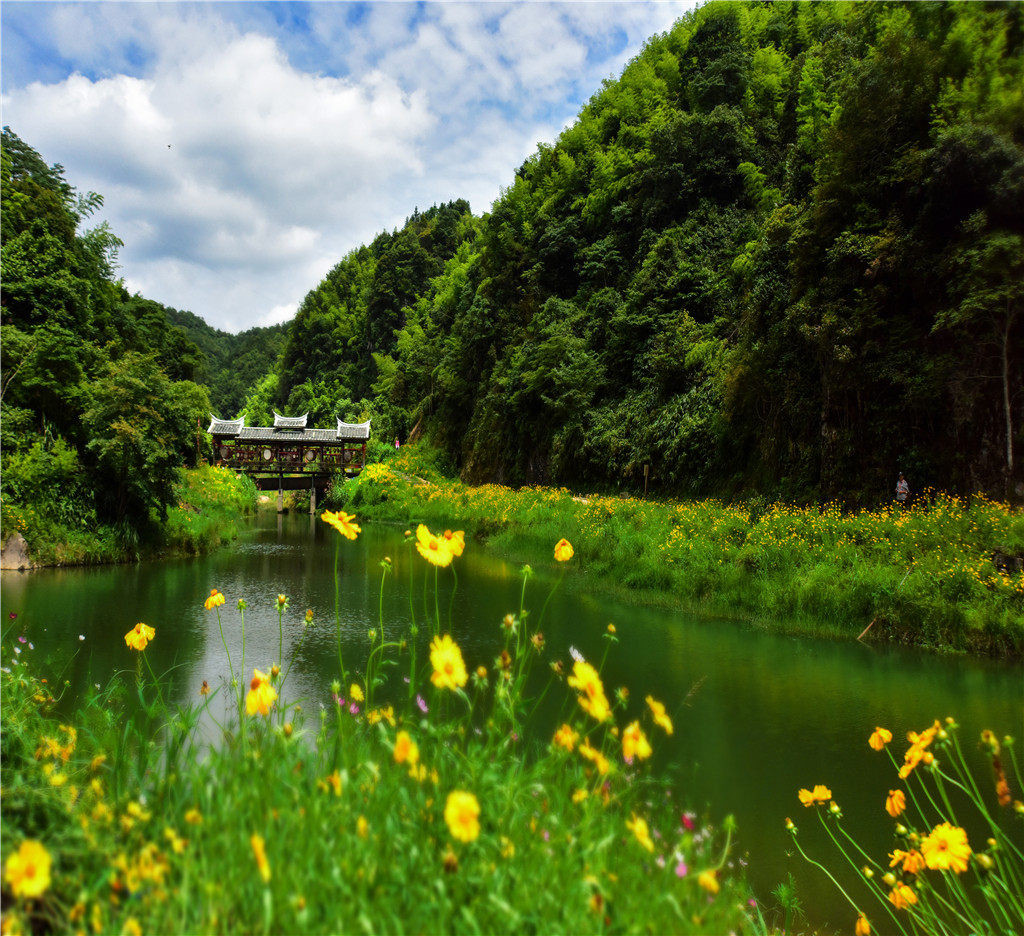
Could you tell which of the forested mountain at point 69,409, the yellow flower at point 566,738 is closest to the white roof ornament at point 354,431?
the forested mountain at point 69,409

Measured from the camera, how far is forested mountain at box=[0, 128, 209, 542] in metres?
11.7

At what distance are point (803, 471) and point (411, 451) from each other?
23.2 meters

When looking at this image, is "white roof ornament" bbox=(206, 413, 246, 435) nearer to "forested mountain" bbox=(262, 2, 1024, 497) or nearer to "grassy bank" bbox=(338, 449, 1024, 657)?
"forested mountain" bbox=(262, 2, 1024, 497)

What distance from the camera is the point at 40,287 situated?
45.7 feet

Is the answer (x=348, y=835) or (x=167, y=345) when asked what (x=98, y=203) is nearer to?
(x=167, y=345)

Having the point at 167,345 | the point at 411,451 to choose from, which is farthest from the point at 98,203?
the point at 411,451

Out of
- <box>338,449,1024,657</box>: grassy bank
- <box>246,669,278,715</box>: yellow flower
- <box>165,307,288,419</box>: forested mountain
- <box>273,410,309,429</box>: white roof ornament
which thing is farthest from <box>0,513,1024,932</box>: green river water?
<box>165,307,288,419</box>: forested mountain

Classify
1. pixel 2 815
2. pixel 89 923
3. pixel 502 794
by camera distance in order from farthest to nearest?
pixel 502 794, pixel 2 815, pixel 89 923

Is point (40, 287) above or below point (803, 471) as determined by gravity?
above

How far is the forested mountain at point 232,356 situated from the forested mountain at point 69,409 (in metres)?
53.4

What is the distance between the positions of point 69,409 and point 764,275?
49.2 feet

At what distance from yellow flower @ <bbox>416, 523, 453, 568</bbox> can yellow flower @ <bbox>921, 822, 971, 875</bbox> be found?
1641mm

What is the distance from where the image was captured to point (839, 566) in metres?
8.65

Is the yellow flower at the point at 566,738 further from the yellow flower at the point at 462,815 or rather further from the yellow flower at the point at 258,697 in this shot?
the yellow flower at the point at 258,697
